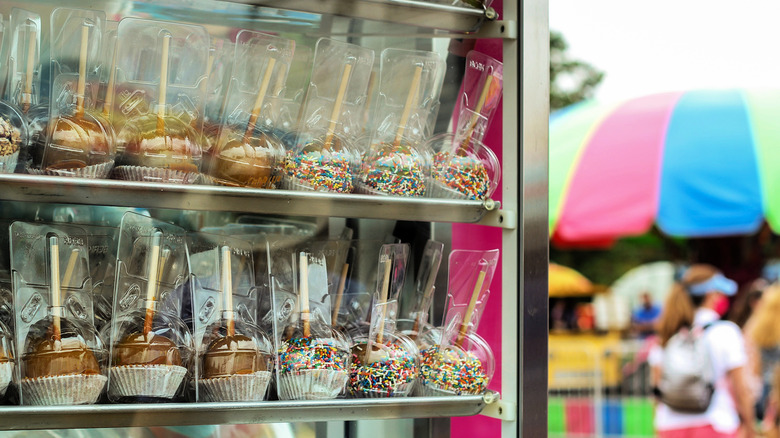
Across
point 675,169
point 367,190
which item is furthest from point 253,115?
point 675,169

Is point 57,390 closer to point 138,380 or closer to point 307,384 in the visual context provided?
point 138,380

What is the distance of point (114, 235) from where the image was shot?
1399 millimetres

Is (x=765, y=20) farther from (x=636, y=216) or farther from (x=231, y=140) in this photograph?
(x=231, y=140)

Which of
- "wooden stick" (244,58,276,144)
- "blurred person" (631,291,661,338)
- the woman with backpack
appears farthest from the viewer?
"blurred person" (631,291,661,338)

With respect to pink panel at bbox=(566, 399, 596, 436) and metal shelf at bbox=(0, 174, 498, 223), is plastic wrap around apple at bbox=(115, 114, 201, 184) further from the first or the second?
pink panel at bbox=(566, 399, 596, 436)

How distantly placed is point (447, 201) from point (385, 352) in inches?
11.9

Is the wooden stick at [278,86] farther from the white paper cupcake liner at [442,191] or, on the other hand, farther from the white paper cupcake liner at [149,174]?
the white paper cupcake liner at [442,191]

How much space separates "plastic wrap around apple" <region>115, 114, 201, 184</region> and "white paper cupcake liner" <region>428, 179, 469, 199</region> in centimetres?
46

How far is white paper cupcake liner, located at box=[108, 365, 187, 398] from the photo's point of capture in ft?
3.86

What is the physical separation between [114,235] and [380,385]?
1.90ft

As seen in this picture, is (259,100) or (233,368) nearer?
(233,368)

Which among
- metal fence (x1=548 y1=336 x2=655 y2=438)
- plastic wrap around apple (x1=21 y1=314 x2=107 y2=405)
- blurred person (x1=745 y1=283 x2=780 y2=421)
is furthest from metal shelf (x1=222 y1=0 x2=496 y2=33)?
metal fence (x1=548 y1=336 x2=655 y2=438)

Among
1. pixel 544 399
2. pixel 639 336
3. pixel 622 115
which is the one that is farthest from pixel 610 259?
pixel 544 399

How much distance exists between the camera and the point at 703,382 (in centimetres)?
321
